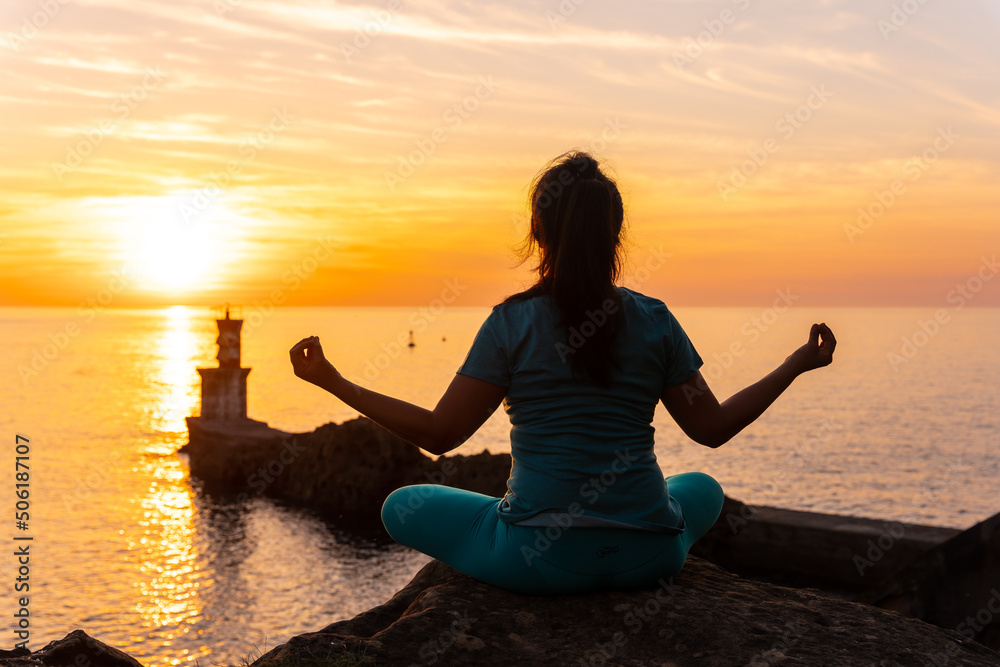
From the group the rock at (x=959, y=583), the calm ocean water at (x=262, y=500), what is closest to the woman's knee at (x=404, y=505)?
the rock at (x=959, y=583)

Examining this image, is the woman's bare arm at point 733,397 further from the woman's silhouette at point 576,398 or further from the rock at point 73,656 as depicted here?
the rock at point 73,656

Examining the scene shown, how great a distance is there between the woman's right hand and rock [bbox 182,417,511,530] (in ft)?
81.5

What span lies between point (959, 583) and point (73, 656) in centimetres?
596

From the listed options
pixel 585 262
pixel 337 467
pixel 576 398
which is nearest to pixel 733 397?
pixel 576 398

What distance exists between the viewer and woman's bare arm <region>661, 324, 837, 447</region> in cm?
322

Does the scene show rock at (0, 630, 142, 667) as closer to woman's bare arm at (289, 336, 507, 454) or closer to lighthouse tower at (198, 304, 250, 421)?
woman's bare arm at (289, 336, 507, 454)

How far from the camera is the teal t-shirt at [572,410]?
301cm

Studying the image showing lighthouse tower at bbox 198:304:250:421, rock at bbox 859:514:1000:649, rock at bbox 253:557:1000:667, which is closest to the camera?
rock at bbox 253:557:1000:667

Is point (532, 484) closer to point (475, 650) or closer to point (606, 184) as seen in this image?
point (475, 650)

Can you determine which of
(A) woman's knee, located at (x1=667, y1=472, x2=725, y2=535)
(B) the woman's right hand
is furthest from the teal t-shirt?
(A) woman's knee, located at (x1=667, y1=472, x2=725, y2=535)

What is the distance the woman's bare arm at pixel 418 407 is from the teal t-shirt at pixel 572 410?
7 centimetres

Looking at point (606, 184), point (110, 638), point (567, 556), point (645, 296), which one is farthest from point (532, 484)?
point (110, 638)

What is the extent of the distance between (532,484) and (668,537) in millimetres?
648

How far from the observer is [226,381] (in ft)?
133
